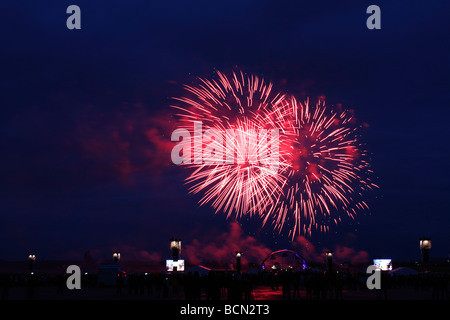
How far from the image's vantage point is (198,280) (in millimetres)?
30219
